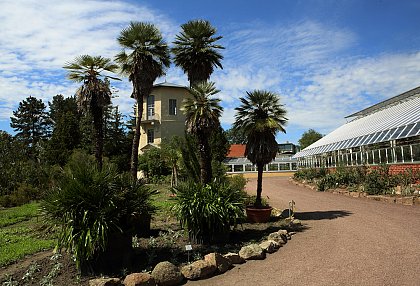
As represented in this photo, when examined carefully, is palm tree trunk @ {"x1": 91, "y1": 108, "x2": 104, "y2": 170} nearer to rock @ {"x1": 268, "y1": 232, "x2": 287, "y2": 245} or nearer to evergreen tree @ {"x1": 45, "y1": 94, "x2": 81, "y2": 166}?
rock @ {"x1": 268, "y1": 232, "x2": 287, "y2": 245}

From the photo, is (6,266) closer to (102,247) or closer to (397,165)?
(102,247)

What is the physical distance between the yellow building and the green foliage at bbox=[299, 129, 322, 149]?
46.9 m

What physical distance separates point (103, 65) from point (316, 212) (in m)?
10.8

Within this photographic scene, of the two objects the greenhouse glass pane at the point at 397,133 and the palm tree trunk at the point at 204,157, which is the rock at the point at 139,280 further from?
the greenhouse glass pane at the point at 397,133

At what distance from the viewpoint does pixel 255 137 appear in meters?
12.2

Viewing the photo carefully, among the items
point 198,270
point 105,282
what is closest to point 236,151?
point 198,270

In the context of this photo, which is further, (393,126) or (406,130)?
(393,126)

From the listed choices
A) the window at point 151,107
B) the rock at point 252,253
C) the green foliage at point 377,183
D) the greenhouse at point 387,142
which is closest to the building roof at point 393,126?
the greenhouse at point 387,142

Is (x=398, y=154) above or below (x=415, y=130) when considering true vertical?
below

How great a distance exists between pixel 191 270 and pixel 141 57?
10600mm

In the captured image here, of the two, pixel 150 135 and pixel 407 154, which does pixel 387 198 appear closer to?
pixel 407 154

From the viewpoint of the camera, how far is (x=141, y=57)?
14.7 meters

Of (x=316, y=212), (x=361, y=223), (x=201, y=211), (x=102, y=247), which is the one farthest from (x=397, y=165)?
(x=102, y=247)

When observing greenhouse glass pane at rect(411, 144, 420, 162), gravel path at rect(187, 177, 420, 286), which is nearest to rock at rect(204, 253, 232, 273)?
gravel path at rect(187, 177, 420, 286)
